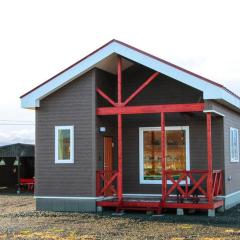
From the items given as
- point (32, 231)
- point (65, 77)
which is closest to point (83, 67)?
point (65, 77)

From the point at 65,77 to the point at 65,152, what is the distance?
7.56 ft

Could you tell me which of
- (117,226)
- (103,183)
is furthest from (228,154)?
(117,226)

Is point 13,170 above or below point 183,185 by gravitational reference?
above

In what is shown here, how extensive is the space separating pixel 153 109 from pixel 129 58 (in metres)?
1.67

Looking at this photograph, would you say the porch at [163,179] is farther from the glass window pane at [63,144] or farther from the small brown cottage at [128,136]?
the glass window pane at [63,144]

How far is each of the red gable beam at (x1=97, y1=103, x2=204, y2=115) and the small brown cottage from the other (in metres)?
0.03

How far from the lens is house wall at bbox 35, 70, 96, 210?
635 inches

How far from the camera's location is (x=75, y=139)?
1634 cm

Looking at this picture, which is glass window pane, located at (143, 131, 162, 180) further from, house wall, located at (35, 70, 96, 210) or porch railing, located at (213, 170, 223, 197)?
house wall, located at (35, 70, 96, 210)

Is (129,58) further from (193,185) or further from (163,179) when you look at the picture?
(193,185)

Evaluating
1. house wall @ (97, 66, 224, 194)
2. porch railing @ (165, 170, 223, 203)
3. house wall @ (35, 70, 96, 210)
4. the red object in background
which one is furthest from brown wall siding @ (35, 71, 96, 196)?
the red object in background

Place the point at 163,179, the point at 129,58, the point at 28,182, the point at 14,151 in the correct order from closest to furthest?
the point at 163,179 < the point at 129,58 < the point at 14,151 < the point at 28,182

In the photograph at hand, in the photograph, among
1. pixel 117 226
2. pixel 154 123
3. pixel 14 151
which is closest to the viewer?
pixel 117 226

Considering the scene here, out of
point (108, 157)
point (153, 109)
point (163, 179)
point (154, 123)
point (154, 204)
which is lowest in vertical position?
point (154, 204)
